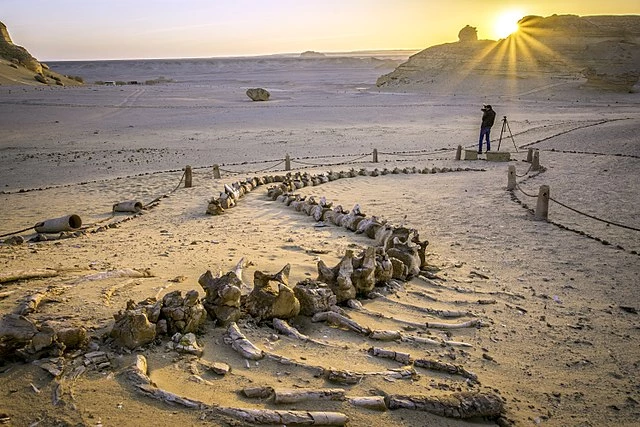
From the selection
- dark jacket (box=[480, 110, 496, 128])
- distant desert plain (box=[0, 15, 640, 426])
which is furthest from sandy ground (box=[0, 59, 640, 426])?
dark jacket (box=[480, 110, 496, 128])

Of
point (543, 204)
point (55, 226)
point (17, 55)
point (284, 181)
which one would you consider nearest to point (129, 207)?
point (55, 226)

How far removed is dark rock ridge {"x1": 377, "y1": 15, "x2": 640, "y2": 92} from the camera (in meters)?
46.3

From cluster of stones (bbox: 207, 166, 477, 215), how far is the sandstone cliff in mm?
45233

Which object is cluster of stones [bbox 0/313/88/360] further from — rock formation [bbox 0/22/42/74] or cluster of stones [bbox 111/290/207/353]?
rock formation [bbox 0/22/42/74]

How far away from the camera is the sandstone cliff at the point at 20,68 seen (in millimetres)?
49281

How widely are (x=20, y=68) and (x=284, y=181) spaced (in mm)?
53299

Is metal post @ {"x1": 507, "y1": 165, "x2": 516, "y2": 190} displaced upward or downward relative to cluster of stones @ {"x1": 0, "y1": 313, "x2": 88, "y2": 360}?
upward

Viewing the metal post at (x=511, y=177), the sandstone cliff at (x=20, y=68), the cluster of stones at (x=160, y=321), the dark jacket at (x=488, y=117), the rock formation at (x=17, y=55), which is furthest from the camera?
the rock formation at (x=17, y=55)

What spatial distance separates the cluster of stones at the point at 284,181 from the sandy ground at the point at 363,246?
26cm

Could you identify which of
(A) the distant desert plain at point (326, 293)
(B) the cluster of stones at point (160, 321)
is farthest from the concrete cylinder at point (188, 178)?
(B) the cluster of stones at point (160, 321)

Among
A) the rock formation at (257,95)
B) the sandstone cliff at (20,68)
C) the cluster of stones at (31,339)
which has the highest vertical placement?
the sandstone cliff at (20,68)

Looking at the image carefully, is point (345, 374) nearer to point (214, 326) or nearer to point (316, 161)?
point (214, 326)

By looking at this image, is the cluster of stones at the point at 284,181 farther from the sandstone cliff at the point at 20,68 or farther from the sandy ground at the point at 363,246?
the sandstone cliff at the point at 20,68

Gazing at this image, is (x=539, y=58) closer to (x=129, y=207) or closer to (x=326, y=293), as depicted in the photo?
(x=129, y=207)
